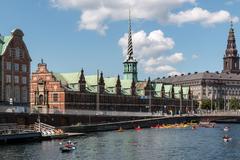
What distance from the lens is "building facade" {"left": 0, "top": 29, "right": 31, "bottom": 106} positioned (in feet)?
431

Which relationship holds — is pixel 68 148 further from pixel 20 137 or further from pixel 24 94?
pixel 24 94

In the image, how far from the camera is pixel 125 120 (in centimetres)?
16050

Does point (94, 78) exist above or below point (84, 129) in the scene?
above

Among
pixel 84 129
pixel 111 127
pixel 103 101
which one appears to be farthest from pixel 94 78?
pixel 84 129

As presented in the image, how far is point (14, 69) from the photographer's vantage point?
13575cm

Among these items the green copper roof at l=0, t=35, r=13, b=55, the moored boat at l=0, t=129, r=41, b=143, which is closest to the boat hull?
the moored boat at l=0, t=129, r=41, b=143

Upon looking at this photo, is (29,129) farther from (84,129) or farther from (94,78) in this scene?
(94,78)

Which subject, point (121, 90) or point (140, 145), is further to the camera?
point (121, 90)

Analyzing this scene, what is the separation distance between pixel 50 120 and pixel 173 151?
4347 cm

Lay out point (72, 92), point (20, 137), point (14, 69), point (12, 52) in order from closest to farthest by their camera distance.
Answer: point (20, 137) → point (12, 52) → point (14, 69) → point (72, 92)

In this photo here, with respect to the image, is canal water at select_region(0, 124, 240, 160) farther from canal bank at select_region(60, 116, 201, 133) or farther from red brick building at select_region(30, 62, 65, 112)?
red brick building at select_region(30, 62, 65, 112)

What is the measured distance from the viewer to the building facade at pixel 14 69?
13150 centimetres

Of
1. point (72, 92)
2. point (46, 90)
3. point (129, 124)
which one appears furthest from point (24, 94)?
point (129, 124)

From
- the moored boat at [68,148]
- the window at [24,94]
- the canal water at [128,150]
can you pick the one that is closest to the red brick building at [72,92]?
the window at [24,94]
